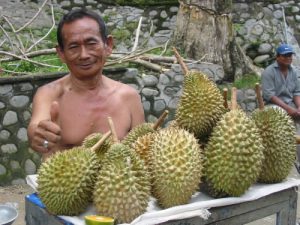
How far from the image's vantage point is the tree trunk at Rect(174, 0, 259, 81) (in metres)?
6.08

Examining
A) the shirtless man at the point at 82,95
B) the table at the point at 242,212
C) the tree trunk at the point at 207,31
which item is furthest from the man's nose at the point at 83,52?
the tree trunk at the point at 207,31

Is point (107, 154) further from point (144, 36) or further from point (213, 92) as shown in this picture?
point (144, 36)

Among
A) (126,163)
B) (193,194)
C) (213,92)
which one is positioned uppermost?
(213,92)

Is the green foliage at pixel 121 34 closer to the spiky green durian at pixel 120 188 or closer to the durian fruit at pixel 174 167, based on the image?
the durian fruit at pixel 174 167

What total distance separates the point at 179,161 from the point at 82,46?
703 mm

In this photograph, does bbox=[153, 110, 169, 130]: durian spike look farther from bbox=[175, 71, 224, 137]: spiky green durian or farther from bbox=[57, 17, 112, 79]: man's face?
bbox=[57, 17, 112, 79]: man's face

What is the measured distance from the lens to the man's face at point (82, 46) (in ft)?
7.01

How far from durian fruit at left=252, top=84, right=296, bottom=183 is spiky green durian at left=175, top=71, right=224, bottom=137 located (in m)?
0.18

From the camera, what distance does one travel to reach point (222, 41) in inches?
245

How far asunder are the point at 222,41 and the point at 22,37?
8.27 feet

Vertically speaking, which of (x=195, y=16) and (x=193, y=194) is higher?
(x=195, y=16)

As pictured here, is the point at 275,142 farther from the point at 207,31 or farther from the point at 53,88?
the point at 207,31

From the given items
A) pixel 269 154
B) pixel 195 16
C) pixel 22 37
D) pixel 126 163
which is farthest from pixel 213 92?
pixel 22 37

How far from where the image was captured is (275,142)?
77.7 inches
